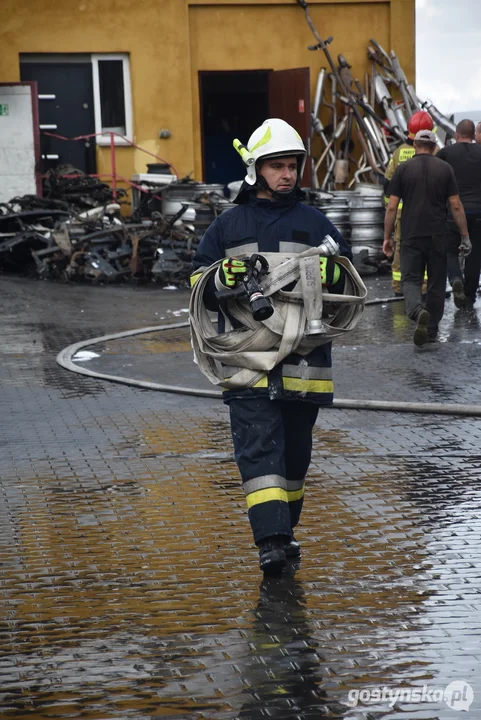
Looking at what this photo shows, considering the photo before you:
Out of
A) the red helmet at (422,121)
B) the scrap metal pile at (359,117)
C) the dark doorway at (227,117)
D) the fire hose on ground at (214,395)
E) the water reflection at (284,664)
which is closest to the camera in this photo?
the water reflection at (284,664)

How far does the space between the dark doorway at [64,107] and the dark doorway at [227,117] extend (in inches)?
178

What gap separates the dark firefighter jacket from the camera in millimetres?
4984

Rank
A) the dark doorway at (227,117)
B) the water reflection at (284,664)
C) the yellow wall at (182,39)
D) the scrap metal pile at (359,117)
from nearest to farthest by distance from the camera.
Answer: the water reflection at (284,664)
the yellow wall at (182,39)
the scrap metal pile at (359,117)
the dark doorway at (227,117)

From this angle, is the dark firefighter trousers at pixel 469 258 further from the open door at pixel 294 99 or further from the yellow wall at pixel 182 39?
the yellow wall at pixel 182 39

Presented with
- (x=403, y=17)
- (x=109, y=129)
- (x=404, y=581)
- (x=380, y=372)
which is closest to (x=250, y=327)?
(x=404, y=581)

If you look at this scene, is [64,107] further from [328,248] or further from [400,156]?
[328,248]

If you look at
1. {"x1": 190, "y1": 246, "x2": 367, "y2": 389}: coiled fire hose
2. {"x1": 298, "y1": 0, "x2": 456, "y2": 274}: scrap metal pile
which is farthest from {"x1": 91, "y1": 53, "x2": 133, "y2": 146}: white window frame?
{"x1": 190, "y1": 246, "x2": 367, "y2": 389}: coiled fire hose

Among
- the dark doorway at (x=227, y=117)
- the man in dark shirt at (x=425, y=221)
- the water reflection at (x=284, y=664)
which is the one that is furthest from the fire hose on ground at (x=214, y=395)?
the dark doorway at (x=227, y=117)

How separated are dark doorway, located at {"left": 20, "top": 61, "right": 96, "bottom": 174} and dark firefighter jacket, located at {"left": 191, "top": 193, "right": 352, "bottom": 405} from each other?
1774 cm

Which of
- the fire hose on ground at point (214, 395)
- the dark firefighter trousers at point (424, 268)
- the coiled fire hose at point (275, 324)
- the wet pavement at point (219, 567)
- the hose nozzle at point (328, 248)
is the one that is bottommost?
the fire hose on ground at point (214, 395)

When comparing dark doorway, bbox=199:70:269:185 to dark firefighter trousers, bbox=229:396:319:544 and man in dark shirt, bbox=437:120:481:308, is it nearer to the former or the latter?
man in dark shirt, bbox=437:120:481:308

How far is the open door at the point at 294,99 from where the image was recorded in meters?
22.0

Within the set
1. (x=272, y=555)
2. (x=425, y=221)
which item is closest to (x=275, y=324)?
(x=272, y=555)

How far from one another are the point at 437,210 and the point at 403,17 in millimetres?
13537
